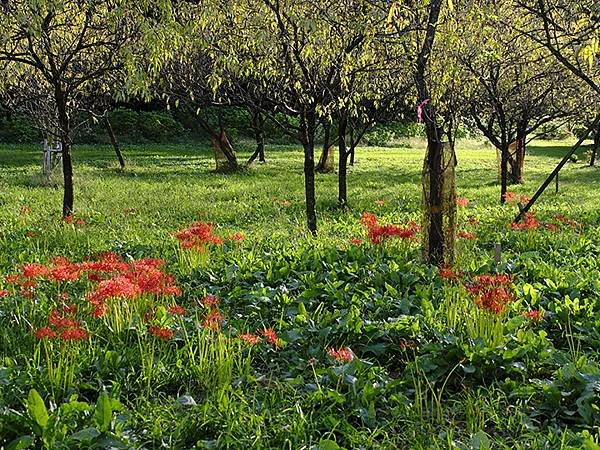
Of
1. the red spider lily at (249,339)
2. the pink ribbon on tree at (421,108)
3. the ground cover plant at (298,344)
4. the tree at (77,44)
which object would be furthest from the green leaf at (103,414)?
the tree at (77,44)

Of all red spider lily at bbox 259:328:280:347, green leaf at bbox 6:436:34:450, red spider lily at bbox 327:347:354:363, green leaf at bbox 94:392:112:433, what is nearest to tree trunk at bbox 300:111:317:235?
red spider lily at bbox 259:328:280:347

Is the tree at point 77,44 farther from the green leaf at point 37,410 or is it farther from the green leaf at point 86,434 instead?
the green leaf at point 86,434

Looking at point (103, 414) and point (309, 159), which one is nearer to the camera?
point (103, 414)

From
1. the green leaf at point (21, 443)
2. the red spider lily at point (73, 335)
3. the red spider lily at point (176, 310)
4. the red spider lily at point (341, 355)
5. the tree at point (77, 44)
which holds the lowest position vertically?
the green leaf at point (21, 443)

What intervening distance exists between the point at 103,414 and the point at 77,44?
27.7ft

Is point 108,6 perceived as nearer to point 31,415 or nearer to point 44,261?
point 44,261

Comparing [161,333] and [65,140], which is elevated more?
[65,140]

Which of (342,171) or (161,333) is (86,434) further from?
A: (342,171)

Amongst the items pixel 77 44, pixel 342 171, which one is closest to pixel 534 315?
pixel 77 44

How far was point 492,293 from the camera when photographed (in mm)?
4172

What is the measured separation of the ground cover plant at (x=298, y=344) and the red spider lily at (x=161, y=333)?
0.12 feet

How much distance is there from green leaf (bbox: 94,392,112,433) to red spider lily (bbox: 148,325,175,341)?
0.87 metres

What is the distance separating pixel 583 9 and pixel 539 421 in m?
5.39

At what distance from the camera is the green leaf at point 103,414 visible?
2.84 meters
